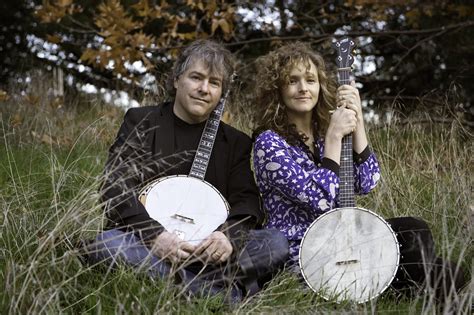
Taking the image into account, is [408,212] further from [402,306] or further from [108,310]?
[108,310]

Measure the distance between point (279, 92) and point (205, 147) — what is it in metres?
0.47

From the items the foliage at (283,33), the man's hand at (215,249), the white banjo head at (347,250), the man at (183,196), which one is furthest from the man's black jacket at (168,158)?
the foliage at (283,33)

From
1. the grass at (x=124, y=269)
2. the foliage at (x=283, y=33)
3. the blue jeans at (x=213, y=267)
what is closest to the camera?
the grass at (x=124, y=269)

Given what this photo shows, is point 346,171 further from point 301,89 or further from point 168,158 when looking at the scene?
point 168,158

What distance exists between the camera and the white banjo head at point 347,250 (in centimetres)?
340

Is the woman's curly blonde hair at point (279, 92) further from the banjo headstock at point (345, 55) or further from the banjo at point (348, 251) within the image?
the banjo at point (348, 251)

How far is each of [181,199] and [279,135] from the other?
57cm

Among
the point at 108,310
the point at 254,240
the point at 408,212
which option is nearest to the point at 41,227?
the point at 108,310

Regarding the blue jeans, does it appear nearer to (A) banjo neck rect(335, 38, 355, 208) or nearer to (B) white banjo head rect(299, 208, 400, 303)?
(B) white banjo head rect(299, 208, 400, 303)

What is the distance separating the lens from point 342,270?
3.42 metres

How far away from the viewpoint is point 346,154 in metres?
3.61

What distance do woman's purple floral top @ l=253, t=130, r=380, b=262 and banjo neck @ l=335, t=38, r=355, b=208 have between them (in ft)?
0.13

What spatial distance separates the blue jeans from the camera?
324 centimetres

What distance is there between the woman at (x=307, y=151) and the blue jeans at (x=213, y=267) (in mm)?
205
